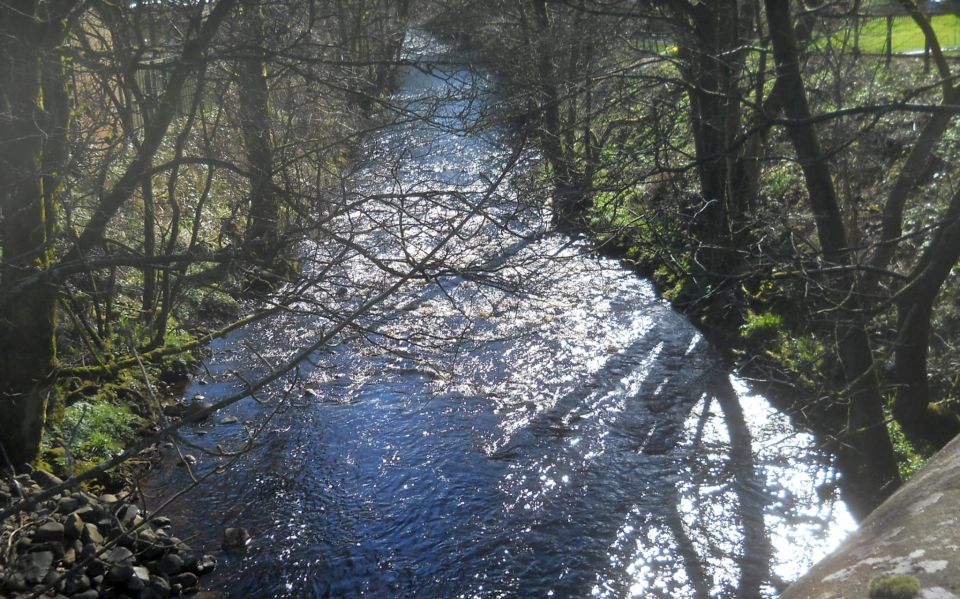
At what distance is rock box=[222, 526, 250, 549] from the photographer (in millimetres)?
6988

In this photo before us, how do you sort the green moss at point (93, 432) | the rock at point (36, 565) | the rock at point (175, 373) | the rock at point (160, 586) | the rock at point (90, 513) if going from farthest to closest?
the rock at point (175, 373), the green moss at point (93, 432), the rock at point (90, 513), the rock at point (160, 586), the rock at point (36, 565)

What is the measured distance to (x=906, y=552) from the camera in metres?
3.02

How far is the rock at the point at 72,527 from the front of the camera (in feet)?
20.8

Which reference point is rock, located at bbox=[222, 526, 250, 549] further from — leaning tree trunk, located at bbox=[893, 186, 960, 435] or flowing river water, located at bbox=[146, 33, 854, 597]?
leaning tree trunk, located at bbox=[893, 186, 960, 435]

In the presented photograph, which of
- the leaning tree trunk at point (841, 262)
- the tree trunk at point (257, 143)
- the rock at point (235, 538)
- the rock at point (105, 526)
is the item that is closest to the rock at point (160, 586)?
the rock at point (105, 526)

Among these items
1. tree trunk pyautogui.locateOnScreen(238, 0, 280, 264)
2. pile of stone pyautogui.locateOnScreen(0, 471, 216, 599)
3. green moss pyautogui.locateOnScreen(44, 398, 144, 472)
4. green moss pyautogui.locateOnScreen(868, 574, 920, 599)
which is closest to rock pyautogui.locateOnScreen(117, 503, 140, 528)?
pile of stone pyautogui.locateOnScreen(0, 471, 216, 599)

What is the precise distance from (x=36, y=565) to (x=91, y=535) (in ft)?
1.96

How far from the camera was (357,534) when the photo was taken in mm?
7230

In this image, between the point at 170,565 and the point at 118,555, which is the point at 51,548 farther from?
the point at 170,565

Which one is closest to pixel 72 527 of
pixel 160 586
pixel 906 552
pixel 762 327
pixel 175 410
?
pixel 160 586

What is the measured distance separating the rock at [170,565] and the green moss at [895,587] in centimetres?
516

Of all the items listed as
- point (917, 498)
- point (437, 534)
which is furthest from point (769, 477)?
point (917, 498)

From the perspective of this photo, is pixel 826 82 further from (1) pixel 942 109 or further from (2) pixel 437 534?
(2) pixel 437 534

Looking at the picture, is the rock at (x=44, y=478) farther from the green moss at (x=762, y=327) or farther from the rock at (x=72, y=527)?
the green moss at (x=762, y=327)
